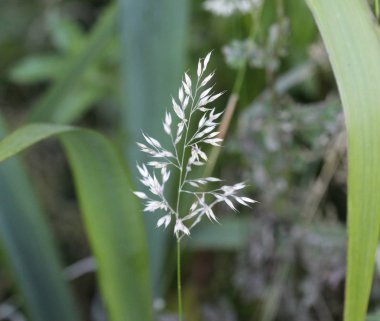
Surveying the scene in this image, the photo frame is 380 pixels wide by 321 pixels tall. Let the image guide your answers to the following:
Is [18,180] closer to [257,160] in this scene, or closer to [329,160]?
[257,160]

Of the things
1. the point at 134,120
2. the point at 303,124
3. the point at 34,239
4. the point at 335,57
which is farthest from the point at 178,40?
the point at 335,57

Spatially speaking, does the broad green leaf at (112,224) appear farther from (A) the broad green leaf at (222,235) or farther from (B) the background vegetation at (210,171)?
(A) the broad green leaf at (222,235)

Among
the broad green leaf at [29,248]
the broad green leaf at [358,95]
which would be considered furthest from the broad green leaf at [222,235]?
the broad green leaf at [358,95]

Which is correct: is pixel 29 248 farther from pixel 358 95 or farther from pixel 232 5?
pixel 358 95

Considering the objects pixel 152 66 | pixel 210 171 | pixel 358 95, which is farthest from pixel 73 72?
pixel 358 95

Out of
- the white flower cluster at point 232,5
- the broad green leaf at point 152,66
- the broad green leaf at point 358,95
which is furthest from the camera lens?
the broad green leaf at point 152,66

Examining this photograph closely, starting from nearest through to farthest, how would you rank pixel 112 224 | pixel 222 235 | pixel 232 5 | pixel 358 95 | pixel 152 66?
pixel 358 95, pixel 112 224, pixel 232 5, pixel 152 66, pixel 222 235
